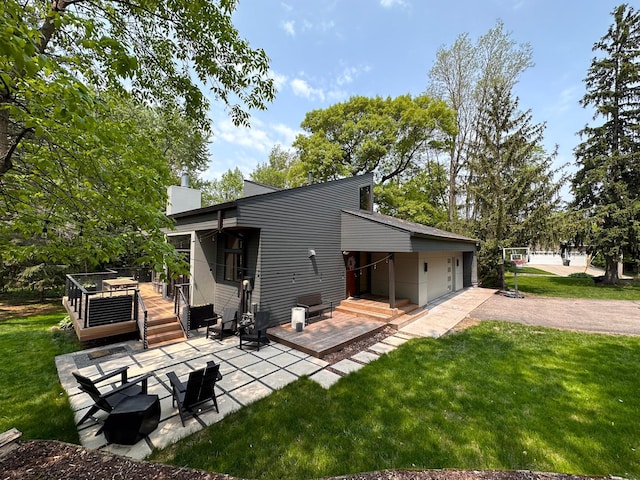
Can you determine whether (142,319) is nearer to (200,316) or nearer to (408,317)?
(200,316)

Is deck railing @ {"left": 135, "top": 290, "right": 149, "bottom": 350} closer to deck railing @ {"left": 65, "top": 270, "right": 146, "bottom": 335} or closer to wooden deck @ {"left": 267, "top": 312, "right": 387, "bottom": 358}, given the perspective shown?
deck railing @ {"left": 65, "top": 270, "right": 146, "bottom": 335}

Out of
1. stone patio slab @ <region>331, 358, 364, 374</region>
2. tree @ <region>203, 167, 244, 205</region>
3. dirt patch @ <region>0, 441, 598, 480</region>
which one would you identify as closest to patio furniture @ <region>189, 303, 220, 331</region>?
stone patio slab @ <region>331, 358, 364, 374</region>

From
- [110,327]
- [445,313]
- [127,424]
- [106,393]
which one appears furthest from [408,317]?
[110,327]

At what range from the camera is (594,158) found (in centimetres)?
1764

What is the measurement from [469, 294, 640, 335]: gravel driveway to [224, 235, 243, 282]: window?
8.84m

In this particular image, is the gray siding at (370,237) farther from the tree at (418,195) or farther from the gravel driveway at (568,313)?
the tree at (418,195)

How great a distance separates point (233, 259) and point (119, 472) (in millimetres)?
6112

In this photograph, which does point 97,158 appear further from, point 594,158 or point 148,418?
point 594,158

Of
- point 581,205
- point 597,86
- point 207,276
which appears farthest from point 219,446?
point 597,86

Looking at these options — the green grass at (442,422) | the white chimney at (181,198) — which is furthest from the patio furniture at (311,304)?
the white chimney at (181,198)

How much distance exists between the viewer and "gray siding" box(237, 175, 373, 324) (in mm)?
7484

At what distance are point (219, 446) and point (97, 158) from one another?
13.5ft

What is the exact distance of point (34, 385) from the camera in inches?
188

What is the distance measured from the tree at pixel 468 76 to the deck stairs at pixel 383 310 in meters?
10.8
